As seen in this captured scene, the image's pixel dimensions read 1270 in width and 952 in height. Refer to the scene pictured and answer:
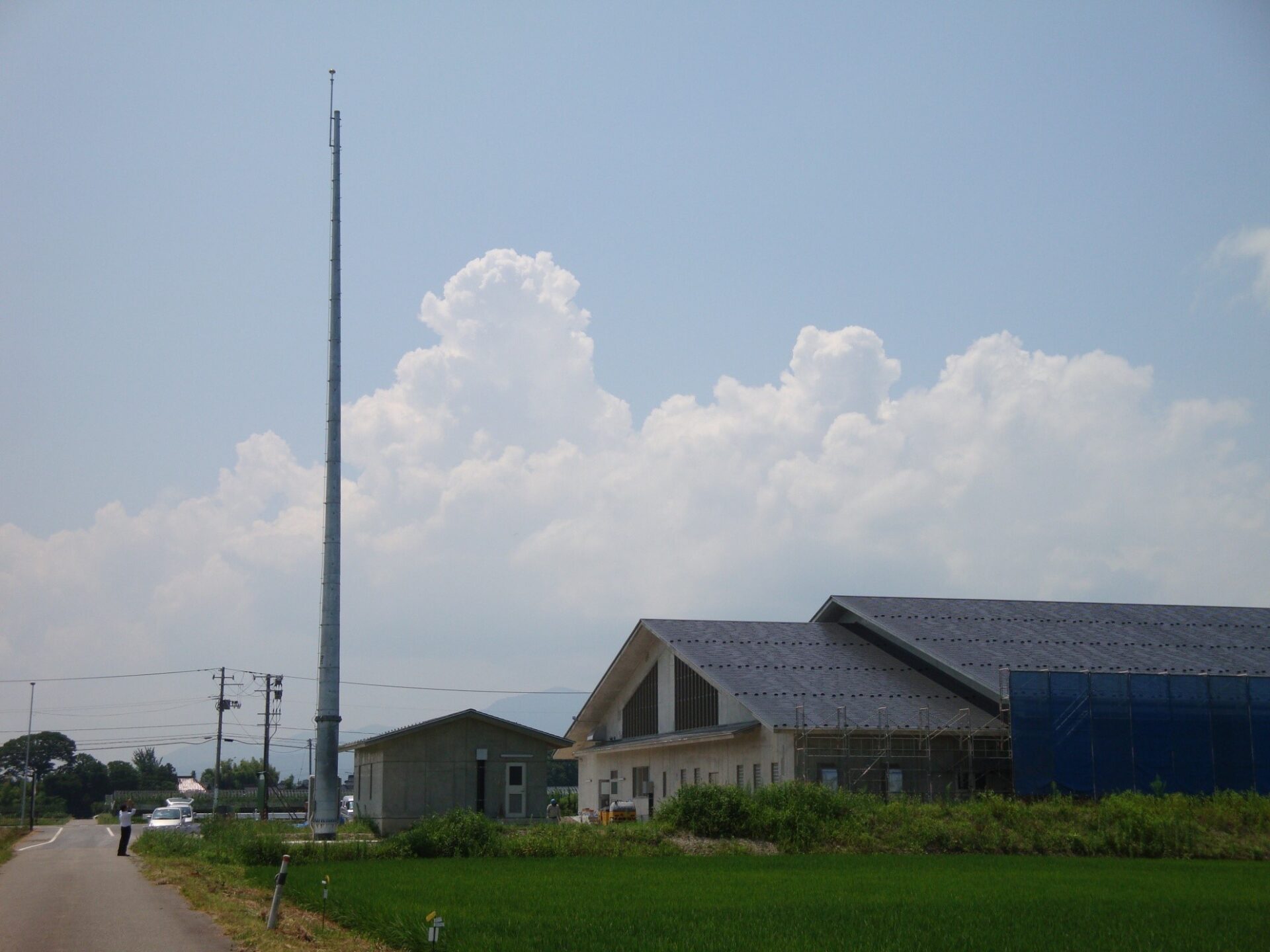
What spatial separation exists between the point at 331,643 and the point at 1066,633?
3175cm

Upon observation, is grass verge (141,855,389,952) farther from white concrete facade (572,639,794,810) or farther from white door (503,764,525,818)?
white concrete facade (572,639,794,810)

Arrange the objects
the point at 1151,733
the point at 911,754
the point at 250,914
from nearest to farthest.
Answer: the point at 250,914 → the point at 1151,733 → the point at 911,754

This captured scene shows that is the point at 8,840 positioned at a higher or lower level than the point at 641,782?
lower

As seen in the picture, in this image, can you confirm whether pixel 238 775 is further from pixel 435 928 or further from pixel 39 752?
pixel 435 928

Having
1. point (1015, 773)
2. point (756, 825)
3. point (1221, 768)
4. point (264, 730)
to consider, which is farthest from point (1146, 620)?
point (264, 730)

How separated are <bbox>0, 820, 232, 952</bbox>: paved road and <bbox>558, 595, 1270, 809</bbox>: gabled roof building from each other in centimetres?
2144

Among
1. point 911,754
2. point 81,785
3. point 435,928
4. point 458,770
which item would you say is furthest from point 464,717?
point 81,785

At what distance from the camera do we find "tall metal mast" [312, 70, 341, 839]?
3288cm

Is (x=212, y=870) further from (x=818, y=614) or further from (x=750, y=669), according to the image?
(x=818, y=614)

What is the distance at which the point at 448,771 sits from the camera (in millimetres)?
43844

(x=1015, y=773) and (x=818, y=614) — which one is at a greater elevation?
(x=818, y=614)

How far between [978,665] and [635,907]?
28.9 metres

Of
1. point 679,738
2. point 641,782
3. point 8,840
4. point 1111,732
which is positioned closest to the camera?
point 1111,732

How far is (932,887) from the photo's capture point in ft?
76.0
